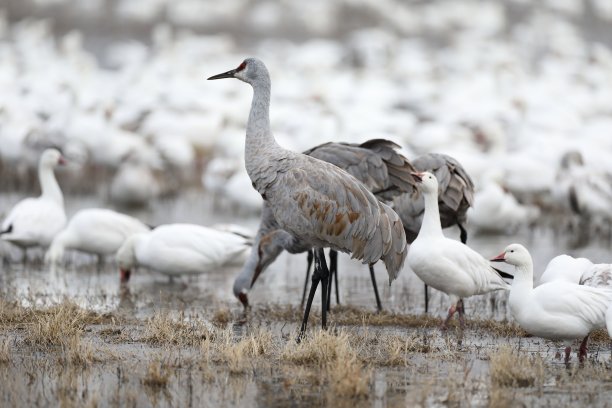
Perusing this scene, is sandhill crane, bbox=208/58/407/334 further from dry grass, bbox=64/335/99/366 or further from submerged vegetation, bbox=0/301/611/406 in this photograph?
dry grass, bbox=64/335/99/366

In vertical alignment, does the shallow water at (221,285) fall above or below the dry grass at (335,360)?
above

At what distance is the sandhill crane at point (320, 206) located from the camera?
319 inches

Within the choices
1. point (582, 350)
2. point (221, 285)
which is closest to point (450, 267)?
point (582, 350)

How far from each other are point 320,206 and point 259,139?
795 mm

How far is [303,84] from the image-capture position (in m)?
32.9

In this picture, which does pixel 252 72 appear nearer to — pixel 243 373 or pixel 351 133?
pixel 243 373

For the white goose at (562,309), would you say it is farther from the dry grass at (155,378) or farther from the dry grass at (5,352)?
the dry grass at (5,352)

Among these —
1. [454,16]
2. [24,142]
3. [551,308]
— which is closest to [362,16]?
[454,16]

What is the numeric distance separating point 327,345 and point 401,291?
4.06 metres

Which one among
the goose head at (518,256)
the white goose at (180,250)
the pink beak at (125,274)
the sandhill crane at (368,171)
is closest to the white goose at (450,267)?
the goose head at (518,256)

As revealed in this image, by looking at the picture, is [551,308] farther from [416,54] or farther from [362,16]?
[362,16]

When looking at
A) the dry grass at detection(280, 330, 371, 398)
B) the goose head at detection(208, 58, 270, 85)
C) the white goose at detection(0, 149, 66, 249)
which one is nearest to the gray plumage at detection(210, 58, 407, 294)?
the goose head at detection(208, 58, 270, 85)

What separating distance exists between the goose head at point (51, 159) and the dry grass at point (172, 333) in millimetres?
5832

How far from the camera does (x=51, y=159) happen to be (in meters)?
13.6
